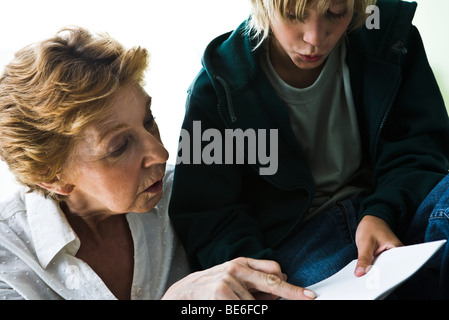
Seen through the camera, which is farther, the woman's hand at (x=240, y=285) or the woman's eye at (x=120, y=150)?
the woman's eye at (x=120, y=150)

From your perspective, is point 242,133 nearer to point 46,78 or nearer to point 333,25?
point 333,25

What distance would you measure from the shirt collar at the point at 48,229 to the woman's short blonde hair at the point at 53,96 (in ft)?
0.20

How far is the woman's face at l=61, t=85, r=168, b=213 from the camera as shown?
94 cm

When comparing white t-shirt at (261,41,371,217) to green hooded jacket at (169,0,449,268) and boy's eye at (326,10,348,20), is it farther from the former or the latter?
boy's eye at (326,10,348,20)

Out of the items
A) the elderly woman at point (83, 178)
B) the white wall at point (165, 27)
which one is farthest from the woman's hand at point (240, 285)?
the white wall at point (165, 27)

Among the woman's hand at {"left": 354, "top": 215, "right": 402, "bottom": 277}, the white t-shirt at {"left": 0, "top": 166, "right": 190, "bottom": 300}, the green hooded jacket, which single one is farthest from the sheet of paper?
the white t-shirt at {"left": 0, "top": 166, "right": 190, "bottom": 300}

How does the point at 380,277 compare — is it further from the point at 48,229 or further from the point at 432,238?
the point at 48,229

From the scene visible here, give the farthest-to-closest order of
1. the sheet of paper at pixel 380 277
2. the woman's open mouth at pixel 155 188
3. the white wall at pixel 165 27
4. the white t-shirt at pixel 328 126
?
the white wall at pixel 165 27 → the white t-shirt at pixel 328 126 → the woman's open mouth at pixel 155 188 → the sheet of paper at pixel 380 277

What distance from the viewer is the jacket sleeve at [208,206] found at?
1059 millimetres

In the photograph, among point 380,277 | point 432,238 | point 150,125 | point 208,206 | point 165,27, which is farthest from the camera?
point 165,27

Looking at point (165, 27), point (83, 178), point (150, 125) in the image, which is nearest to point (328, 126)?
point (150, 125)

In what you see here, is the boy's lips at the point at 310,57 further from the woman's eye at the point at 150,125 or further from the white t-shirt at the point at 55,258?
the white t-shirt at the point at 55,258

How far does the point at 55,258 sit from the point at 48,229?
0.05 meters

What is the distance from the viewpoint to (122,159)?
3.15 feet
